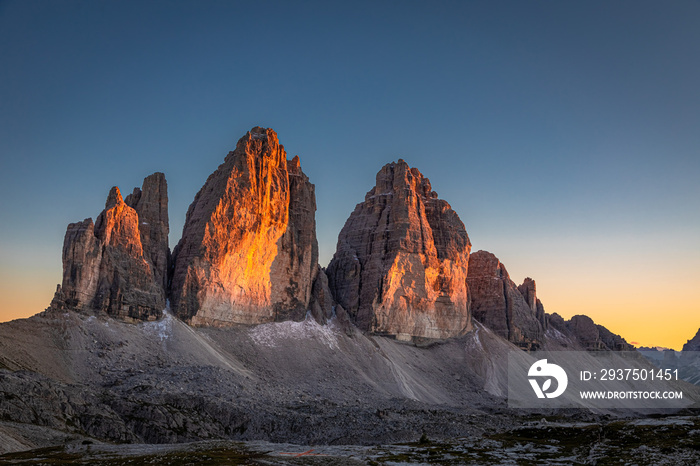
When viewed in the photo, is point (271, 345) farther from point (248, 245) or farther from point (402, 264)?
point (402, 264)

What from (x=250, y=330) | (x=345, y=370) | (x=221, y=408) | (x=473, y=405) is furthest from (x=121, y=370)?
(x=473, y=405)

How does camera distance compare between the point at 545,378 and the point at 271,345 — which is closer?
the point at 271,345

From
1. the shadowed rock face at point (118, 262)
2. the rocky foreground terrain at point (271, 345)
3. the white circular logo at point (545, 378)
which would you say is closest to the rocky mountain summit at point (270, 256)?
the shadowed rock face at point (118, 262)

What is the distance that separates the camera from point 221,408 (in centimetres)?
8456

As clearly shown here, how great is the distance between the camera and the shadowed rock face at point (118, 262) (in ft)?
371

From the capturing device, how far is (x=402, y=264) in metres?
171

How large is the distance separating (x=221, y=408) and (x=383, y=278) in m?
86.8

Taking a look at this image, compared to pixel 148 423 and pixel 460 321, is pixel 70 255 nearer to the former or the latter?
pixel 148 423

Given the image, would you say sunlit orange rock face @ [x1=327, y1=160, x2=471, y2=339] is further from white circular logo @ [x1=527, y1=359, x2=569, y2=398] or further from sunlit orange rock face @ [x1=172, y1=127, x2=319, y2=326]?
white circular logo @ [x1=527, y1=359, x2=569, y2=398]

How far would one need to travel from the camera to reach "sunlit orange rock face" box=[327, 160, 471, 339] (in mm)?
166875

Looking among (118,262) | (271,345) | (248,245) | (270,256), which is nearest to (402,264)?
(270,256)

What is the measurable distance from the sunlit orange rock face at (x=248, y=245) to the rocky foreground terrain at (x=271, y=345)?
36cm

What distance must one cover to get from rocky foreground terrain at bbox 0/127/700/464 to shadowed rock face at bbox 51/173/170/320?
13.0 inches

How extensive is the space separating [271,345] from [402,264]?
167 ft
